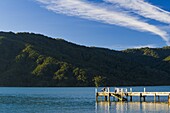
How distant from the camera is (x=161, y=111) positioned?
250 feet

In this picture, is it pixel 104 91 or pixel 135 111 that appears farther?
pixel 104 91

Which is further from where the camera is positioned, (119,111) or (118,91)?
(118,91)

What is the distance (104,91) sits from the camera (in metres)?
110

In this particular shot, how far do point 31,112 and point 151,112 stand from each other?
26.8 meters

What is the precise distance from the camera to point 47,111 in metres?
85.3

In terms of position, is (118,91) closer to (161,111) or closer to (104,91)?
(104,91)

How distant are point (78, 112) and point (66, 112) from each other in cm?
272

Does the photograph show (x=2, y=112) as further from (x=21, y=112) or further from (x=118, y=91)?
(x=118, y=91)

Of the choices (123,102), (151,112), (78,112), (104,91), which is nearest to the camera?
(151,112)

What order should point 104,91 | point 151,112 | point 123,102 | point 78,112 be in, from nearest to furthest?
point 151,112, point 78,112, point 123,102, point 104,91

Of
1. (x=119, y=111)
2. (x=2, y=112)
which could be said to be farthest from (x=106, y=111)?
(x=2, y=112)

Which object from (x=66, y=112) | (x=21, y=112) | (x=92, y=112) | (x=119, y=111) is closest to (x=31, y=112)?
(x=21, y=112)

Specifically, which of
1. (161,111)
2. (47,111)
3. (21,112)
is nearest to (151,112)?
(161,111)

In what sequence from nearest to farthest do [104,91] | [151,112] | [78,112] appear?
[151,112]
[78,112]
[104,91]
